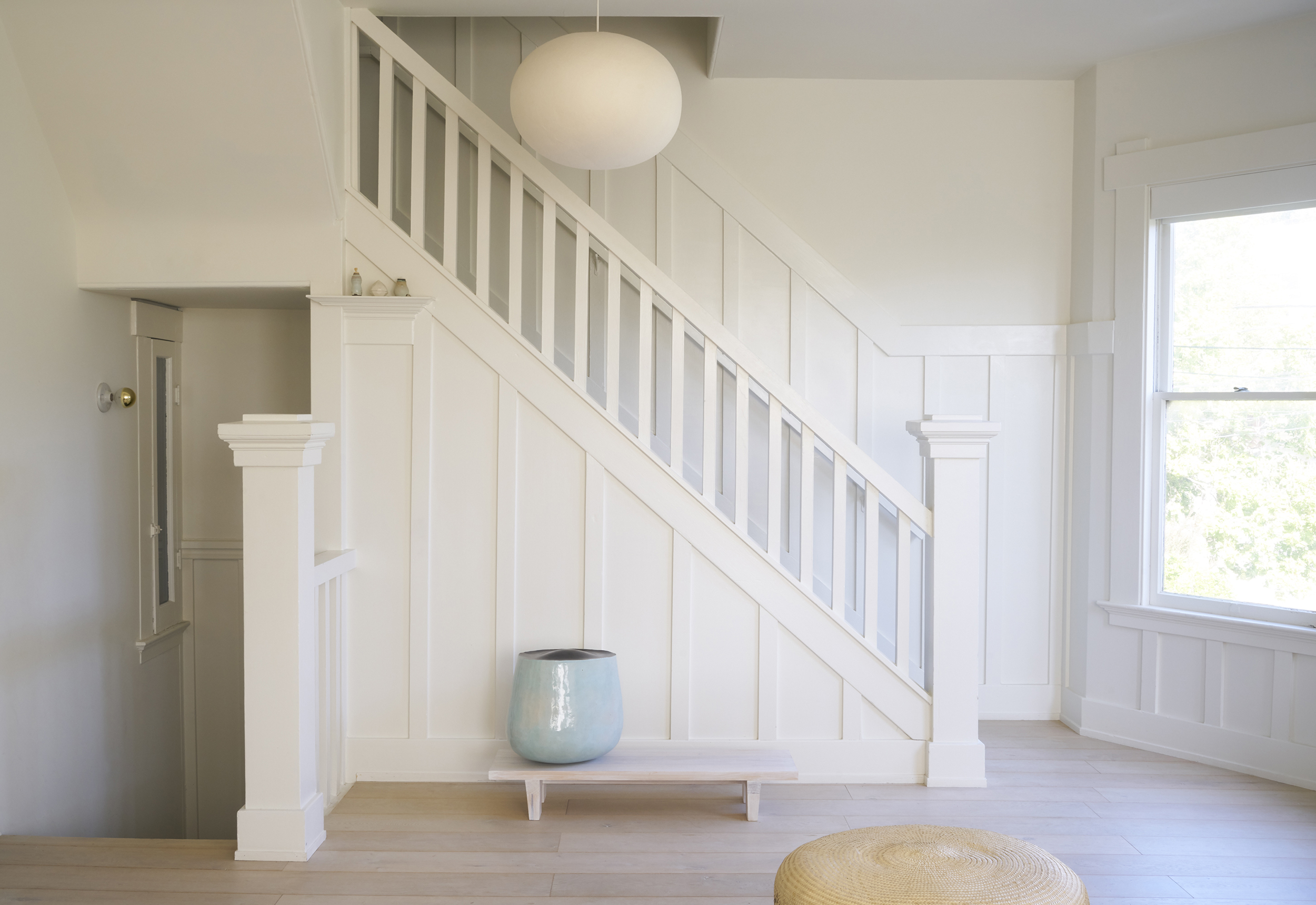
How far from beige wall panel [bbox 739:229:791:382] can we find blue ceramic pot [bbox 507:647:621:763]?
5.16ft

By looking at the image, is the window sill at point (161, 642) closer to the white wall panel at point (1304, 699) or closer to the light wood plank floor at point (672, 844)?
the light wood plank floor at point (672, 844)

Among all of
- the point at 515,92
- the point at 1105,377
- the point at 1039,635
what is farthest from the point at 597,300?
the point at 1039,635

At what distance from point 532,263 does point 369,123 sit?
83cm

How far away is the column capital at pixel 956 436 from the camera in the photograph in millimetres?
2895

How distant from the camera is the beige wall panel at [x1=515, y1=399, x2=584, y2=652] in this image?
9.83 ft

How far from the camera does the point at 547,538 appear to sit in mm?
3004

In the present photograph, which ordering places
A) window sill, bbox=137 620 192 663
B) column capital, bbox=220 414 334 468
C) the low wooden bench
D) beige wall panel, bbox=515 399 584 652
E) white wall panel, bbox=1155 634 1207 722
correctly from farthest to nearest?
1. window sill, bbox=137 620 192 663
2. white wall panel, bbox=1155 634 1207 722
3. beige wall panel, bbox=515 399 584 652
4. the low wooden bench
5. column capital, bbox=220 414 334 468

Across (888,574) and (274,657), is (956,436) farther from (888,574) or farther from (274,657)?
(274,657)

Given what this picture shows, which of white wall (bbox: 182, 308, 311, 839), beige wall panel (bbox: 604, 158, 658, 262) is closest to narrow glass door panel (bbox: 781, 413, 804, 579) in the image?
beige wall panel (bbox: 604, 158, 658, 262)

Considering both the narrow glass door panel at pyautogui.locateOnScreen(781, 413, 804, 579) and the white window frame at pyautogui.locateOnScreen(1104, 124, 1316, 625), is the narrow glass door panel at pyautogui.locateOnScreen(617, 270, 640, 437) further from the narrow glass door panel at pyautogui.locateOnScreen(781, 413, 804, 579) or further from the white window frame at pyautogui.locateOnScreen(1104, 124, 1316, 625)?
the white window frame at pyautogui.locateOnScreen(1104, 124, 1316, 625)

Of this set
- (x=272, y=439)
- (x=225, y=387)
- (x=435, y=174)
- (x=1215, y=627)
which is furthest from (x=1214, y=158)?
(x=225, y=387)

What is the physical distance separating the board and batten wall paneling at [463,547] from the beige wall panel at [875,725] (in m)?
1.21

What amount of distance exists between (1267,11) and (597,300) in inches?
99.3

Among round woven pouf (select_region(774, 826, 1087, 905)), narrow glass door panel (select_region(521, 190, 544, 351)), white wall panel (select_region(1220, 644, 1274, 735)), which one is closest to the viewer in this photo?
round woven pouf (select_region(774, 826, 1087, 905))
